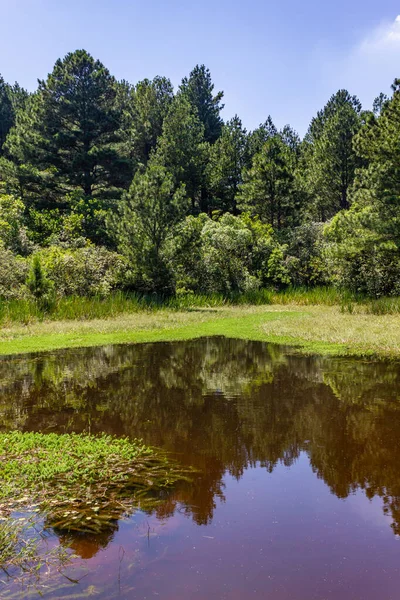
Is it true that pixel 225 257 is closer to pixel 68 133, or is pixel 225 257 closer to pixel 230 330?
pixel 230 330

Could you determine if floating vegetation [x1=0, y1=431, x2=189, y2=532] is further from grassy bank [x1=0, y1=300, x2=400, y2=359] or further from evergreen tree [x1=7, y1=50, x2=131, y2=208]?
evergreen tree [x1=7, y1=50, x2=131, y2=208]

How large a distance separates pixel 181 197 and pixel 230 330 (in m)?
11.9

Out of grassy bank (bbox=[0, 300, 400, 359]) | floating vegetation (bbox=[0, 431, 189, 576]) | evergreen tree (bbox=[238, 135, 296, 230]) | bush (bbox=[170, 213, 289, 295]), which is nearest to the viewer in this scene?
floating vegetation (bbox=[0, 431, 189, 576])

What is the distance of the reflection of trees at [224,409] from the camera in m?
6.28

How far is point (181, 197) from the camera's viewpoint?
2808 cm

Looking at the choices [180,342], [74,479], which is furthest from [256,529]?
[180,342]

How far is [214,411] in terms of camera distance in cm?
884

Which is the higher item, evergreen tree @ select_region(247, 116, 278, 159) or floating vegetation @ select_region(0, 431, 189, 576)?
evergreen tree @ select_region(247, 116, 278, 159)

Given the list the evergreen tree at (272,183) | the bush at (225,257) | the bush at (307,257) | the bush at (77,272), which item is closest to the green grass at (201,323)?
the bush at (77,272)

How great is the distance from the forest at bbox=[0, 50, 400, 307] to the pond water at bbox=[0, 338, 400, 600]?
40.5ft

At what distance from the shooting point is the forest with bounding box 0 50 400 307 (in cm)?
2433

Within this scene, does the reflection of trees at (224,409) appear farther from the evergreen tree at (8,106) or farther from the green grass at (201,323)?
the evergreen tree at (8,106)

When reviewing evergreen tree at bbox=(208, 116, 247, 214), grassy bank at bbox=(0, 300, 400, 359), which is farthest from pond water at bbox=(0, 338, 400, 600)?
evergreen tree at bbox=(208, 116, 247, 214)

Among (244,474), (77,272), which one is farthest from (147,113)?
(244,474)
